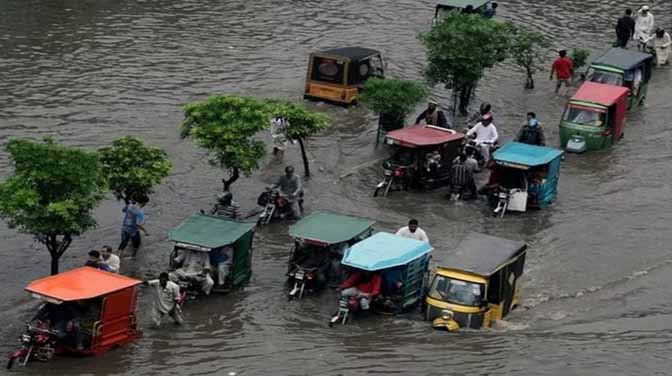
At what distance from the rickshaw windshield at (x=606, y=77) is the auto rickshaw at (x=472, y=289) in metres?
14.7

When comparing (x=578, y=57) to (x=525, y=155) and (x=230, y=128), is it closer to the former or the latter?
(x=525, y=155)

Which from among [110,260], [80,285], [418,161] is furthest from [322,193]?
[80,285]

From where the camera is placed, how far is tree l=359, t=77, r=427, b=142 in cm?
3272

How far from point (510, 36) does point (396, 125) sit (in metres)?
6.62

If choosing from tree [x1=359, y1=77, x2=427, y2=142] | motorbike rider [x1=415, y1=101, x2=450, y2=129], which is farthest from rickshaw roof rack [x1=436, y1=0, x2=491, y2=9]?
motorbike rider [x1=415, y1=101, x2=450, y2=129]

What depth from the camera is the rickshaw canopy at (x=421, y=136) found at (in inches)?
1179

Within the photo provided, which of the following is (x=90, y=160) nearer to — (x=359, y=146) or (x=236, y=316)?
(x=236, y=316)

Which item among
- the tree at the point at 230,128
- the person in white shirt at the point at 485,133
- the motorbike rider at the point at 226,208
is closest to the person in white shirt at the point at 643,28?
the person in white shirt at the point at 485,133

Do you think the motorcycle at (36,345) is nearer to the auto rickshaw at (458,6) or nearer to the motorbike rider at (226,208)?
the motorbike rider at (226,208)

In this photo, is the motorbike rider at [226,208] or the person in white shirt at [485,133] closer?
the motorbike rider at [226,208]

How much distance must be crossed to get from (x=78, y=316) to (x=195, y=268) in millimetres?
3130

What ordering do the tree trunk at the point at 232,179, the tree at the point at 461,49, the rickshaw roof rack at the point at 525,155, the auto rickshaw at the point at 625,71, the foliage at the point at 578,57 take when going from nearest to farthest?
the tree trunk at the point at 232,179, the rickshaw roof rack at the point at 525,155, the tree at the point at 461,49, the auto rickshaw at the point at 625,71, the foliage at the point at 578,57

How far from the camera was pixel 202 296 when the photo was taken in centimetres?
2439

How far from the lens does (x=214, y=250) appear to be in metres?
24.0
